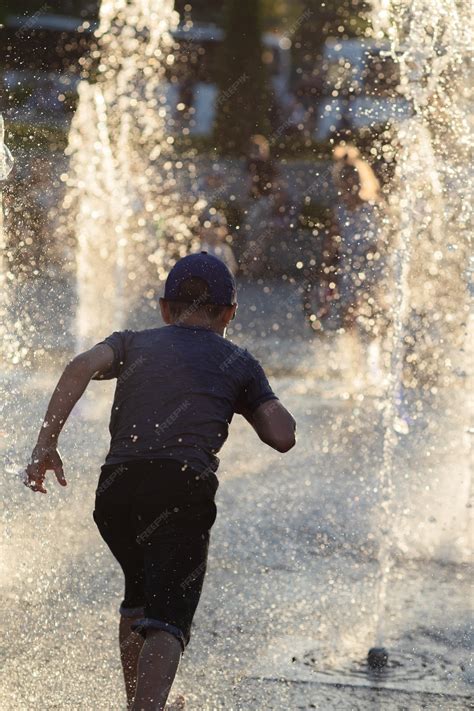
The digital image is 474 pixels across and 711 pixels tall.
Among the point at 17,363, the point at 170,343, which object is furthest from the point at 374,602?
the point at 17,363

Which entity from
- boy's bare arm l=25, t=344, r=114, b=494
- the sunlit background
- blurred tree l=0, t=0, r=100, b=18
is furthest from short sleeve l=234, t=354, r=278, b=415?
blurred tree l=0, t=0, r=100, b=18

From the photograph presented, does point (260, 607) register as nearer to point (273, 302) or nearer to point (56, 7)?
point (273, 302)

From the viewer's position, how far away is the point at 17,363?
30.3ft

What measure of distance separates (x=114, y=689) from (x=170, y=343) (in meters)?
1.14

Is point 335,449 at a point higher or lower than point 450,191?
lower

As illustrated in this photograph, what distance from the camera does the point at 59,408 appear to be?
3162 millimetres

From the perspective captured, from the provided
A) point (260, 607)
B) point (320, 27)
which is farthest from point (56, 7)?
point (260, 607)

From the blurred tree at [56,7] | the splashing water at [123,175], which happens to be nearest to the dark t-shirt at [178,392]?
the splashing water at [123,175]

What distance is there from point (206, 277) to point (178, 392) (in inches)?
12.7

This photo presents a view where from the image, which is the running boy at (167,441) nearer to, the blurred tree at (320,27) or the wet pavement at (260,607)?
the wet pavement at (260,607)

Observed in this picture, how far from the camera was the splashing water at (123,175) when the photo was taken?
14.4 meters

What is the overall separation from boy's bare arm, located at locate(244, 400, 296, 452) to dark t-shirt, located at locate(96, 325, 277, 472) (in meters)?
0.04

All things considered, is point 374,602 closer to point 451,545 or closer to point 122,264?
point 451,545

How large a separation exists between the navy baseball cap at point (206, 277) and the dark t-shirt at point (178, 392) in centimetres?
9
